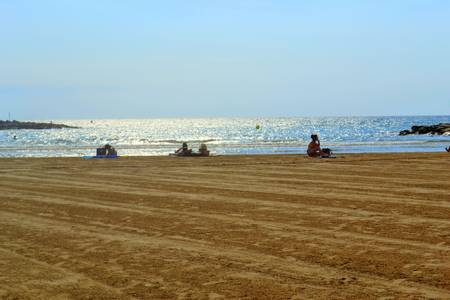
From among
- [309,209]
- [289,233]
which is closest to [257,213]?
[309,209]

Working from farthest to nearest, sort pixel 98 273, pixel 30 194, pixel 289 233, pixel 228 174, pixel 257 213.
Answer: pixel 228 174
pixel 30 194
pixel 257 213
pixel 289 233
pixel 98 273

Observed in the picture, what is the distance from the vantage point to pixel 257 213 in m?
10.6

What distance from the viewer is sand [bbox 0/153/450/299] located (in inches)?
229

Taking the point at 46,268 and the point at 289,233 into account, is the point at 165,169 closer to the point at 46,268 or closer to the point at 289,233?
the point at 289,233

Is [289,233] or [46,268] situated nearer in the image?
[46,268]

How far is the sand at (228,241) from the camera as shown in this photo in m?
5.82

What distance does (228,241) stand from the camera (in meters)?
8.02

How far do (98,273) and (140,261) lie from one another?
0.63 metres

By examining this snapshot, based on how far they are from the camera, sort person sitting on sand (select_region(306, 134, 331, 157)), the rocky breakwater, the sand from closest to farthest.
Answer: the sand → person sitting on sand (select_region(306, 134, 331, 157)) → the rocky breakwater

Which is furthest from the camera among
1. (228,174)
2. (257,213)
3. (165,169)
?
(165,169)

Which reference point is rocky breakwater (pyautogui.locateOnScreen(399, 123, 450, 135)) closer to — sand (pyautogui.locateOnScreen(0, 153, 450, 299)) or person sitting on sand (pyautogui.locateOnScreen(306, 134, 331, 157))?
person sitting on sand (pyautogui.locateOnScreen(306, 134, 331, 157))

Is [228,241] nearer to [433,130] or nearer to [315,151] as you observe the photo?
[315,151]

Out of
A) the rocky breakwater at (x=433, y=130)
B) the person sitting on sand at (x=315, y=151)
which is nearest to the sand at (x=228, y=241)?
the person sitting on sand at (x=315, y=151)

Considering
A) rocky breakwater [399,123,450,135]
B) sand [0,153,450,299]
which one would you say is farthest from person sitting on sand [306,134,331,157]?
rocky breakwater [399,123,450,135]
